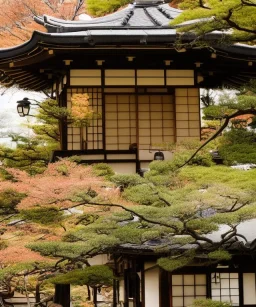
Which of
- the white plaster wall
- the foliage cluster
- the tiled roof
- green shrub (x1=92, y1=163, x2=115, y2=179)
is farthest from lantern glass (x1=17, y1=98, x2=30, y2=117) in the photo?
the foliage cluster

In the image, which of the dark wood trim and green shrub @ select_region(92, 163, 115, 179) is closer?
the dark wood trim

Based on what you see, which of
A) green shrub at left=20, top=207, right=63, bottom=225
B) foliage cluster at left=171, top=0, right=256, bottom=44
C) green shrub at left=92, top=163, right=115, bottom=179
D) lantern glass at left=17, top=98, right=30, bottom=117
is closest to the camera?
foliage cluster at left=171, top=0, right=256, bottom=44

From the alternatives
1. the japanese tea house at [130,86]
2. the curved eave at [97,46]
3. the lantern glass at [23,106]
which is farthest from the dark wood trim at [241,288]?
the lantern glass at [23,106]

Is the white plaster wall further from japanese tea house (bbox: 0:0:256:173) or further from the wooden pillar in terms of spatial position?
japanese tea house (bbox: 0:0:256:173)

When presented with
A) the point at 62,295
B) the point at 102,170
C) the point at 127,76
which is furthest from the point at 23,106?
the point at 62,295

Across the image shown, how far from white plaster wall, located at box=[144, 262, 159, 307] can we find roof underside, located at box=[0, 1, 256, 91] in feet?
15.9

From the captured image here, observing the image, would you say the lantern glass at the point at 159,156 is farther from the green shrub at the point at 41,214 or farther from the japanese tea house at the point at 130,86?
the green shrub at the point at 41,214

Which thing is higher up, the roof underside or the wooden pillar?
the roof underside

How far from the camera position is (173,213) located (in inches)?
534

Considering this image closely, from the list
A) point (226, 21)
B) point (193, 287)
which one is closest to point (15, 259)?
point (193, 287)

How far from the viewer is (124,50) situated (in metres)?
19.6

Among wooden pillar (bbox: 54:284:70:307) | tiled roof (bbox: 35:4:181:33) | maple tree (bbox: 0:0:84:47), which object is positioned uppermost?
maple tree (bbox: 0:0:84:47)

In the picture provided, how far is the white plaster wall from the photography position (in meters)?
17.5

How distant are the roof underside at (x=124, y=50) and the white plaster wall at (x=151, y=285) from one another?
485 centimetres
